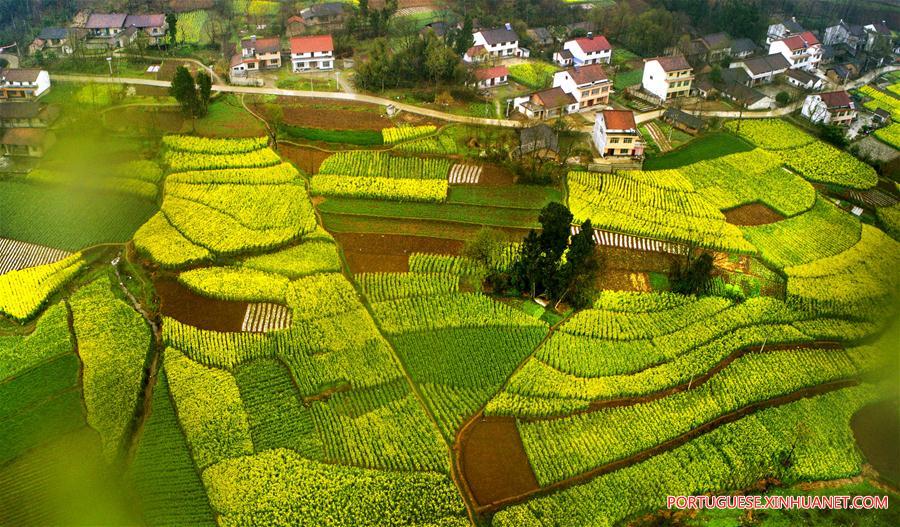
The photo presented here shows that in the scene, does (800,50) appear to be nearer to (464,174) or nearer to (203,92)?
(464,174)

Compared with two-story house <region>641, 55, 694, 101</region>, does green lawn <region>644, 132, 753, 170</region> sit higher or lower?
lower

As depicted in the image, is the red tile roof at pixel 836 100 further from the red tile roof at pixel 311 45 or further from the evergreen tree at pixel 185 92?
the evergreen tree at pixel 185 92

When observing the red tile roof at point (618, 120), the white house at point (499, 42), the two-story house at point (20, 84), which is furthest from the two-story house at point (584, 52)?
the two-story house at point (20, 84)

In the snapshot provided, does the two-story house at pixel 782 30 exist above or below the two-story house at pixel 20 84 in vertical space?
above

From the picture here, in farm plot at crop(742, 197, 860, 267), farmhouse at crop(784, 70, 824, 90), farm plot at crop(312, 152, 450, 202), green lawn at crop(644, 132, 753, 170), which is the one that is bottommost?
farm plot at crop(742, 197, 860, 267)

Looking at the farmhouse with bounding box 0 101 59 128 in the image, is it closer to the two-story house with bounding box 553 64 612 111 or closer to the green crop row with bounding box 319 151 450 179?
the green crop row with bounding box 319 151 450 179

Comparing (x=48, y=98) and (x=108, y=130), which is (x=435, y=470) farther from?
(x=48, y=98)

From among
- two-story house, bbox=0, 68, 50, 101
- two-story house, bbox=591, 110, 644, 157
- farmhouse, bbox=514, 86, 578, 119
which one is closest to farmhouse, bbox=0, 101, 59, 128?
two-story house, bbox=0, 68, 50, 101

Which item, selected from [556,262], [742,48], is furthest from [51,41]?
[742,48]
